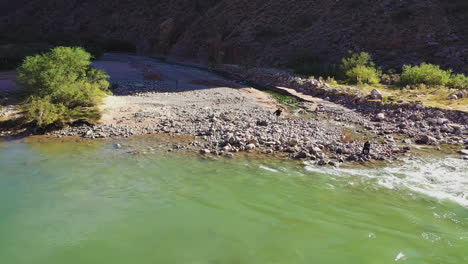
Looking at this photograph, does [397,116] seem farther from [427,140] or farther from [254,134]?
[254,134]

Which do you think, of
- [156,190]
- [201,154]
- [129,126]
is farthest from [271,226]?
[129,126]

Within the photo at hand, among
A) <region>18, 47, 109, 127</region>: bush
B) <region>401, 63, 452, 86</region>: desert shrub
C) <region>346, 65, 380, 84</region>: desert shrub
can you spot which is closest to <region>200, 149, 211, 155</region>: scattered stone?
<region>18, 47, 109, 127</region>: bush

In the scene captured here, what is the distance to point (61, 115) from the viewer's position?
11.9 meters

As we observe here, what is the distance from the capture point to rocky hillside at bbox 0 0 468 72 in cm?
2562

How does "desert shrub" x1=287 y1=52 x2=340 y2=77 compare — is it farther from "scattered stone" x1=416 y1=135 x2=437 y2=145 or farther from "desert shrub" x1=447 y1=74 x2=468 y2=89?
"scattered stone" x1=416 y1=135 x2=437 y2=145

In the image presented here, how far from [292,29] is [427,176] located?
27018 millimetres

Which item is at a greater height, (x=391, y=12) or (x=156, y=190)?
(x=391, y=12)

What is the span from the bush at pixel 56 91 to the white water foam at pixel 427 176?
782cm

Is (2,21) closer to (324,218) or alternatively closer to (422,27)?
(422,27)

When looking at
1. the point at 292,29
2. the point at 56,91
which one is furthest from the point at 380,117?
the point at 292,29

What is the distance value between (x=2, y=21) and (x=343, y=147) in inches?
2805

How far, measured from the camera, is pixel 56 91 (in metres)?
12.3

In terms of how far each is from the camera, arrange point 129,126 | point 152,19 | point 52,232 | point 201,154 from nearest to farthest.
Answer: point 52,232 → point 201,154 → point 129,126 → point 152,19

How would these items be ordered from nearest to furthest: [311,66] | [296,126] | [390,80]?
[296,126]
[390,80]
[311,66]
